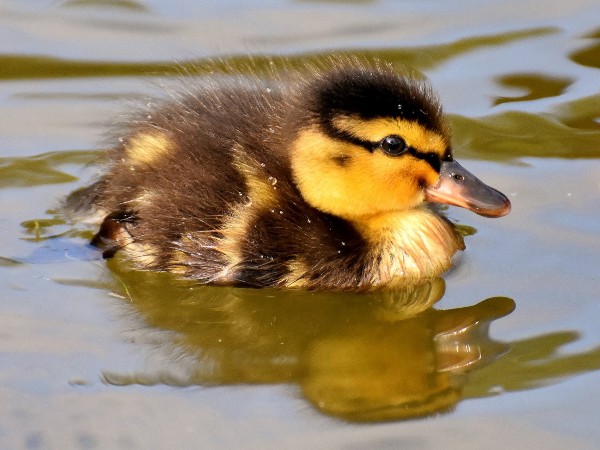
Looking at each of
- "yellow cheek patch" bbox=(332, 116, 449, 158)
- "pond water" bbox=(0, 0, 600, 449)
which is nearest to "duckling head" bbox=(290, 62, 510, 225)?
"yellow cheek patch" bbox=(332, 116, 449, 158)

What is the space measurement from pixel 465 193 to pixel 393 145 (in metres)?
0.27

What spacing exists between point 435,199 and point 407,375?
2.22 feet

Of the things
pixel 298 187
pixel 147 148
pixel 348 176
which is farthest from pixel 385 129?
pixel 147 148

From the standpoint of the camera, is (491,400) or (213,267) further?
(213,267)

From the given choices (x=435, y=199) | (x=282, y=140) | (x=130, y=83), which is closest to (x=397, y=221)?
(x=435, y=199)

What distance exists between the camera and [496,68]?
4.89 metres

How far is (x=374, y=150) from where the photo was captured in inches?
139

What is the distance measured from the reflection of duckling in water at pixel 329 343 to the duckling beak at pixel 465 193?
0.24 metres

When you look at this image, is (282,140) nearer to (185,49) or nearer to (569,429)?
(569,429)

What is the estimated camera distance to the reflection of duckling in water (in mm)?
3094

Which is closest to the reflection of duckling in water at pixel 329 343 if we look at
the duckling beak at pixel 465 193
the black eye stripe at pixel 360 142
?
the duckling beak at pixel 465 193

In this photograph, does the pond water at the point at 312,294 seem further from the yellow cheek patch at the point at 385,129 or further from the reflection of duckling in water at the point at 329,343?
the yellow cheek patch at the point at 385,129

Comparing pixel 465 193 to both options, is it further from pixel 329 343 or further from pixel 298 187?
pixel 329 343

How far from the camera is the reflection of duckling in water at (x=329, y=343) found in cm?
309
